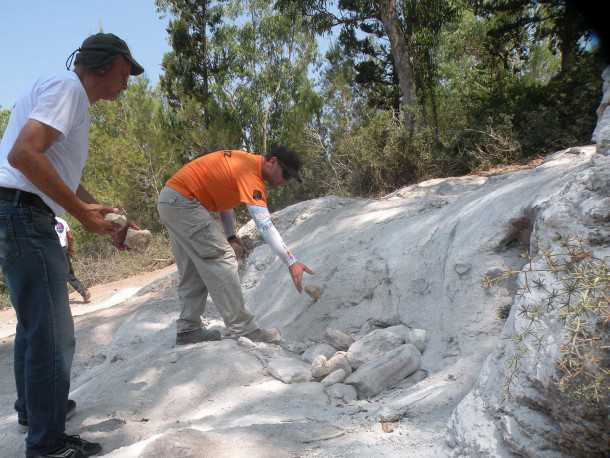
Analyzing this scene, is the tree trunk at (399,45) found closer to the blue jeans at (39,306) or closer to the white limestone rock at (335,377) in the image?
the white limestone rock at (335,377)

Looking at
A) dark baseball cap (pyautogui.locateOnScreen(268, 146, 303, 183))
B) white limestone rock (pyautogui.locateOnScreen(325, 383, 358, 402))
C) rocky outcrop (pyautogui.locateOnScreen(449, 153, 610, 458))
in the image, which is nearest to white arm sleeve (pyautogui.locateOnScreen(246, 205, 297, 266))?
dark baseball cap (pyautogui.locateOnScreen(268, 146, 303, 183))

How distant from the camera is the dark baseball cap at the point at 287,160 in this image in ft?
12.3

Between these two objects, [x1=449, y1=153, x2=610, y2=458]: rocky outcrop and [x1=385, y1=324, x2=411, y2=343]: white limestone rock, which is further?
[x1=385, y1=324, x2=411, y2=343]: white limestone rock

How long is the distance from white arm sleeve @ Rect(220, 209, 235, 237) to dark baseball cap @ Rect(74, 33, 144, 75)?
1919 mm

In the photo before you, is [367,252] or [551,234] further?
[367,252]

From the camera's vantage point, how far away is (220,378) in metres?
3.24

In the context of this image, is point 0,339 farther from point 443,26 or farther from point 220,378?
point 443,26

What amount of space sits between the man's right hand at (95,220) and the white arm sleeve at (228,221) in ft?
6.10

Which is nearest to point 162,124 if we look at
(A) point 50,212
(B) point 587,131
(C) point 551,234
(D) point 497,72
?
(D) point 497,72

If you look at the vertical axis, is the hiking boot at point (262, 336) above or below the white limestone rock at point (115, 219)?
below

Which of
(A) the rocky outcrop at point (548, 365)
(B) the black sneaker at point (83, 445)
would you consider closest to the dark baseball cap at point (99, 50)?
(B) the black sneaker at point (83, 445)

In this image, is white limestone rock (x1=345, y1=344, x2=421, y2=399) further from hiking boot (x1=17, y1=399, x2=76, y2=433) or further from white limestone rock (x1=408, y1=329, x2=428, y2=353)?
hiking boot (x1=17, y1=399, x2=76, y2=433)

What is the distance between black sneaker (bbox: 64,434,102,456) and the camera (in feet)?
7.76

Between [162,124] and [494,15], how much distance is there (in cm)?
765
